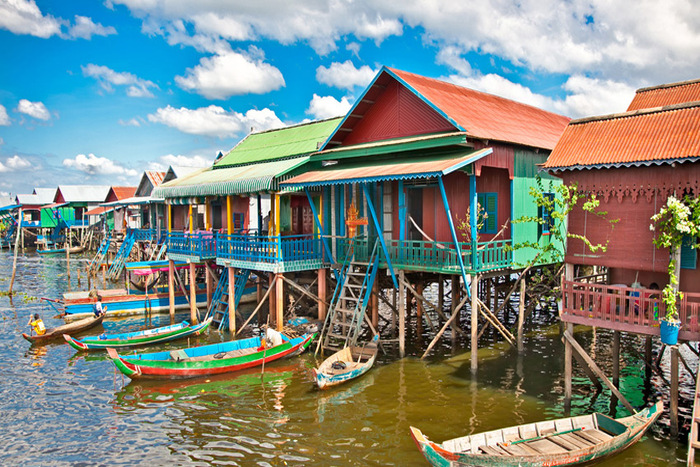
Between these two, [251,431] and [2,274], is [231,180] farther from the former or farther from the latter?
[2,274]

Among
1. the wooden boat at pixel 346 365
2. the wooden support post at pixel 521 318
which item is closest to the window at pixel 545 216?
the wooden support post at pixel 521 318

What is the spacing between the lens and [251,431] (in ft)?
42.4

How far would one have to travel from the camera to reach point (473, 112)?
18031 millimetres

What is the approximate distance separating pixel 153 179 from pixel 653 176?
3435 centimetres

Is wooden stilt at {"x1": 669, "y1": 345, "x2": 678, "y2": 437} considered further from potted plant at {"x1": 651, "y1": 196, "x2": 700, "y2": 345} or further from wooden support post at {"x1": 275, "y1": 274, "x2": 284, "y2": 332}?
wooden support post at {"x1": 275, "y1": 274, "x2": 284, "y2": 332}

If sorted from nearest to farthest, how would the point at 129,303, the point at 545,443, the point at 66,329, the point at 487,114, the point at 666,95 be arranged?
the point at 545,443 < the point at 666,95 < the point at 487,114 < the point at 66,329 < the point at 129,303

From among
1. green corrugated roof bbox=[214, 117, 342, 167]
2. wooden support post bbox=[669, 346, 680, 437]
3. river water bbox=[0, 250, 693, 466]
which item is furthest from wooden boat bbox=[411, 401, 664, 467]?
green corrugated roof bbox=[214, 117, 342, 167]

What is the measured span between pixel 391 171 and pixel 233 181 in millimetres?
8048

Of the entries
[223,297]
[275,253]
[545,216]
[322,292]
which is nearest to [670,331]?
[545,216]

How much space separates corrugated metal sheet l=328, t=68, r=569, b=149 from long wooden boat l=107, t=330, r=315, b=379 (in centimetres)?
802

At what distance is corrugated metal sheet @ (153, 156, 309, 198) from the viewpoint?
65.7ft

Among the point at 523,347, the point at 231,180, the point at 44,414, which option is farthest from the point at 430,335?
the point at 44,414

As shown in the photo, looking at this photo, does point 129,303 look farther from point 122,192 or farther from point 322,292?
point 122,192

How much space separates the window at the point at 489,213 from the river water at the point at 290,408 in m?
4.36
